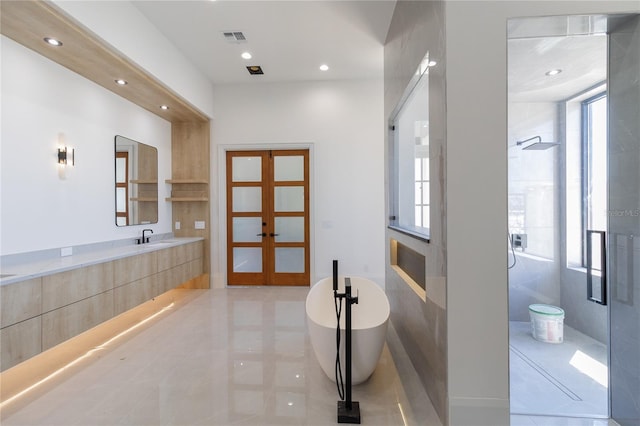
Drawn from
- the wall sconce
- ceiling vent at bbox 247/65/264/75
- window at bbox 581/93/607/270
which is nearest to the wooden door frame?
ceiling vent at bbox 247/65/264/75

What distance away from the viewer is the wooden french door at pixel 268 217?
16.8 ft

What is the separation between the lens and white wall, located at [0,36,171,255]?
8.41 feet

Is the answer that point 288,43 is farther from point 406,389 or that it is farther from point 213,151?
point 406,389

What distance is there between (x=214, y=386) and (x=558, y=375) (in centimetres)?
244

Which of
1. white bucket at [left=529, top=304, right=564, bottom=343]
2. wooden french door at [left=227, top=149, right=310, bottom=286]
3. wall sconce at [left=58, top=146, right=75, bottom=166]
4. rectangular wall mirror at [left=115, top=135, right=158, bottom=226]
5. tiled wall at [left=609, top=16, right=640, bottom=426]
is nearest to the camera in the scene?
tiled wall at [left=609, top=16, right=640, bottom=426]

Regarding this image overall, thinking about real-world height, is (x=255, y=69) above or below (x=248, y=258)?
above

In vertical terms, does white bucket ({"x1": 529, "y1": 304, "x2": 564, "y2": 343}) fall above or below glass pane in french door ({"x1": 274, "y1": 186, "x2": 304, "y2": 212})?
below

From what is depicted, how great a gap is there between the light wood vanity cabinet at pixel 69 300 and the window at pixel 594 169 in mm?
3879

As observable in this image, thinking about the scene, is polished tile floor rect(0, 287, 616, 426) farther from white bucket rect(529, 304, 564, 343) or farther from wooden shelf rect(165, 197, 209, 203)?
wooden shelf rect(165, 197, 209, 203)

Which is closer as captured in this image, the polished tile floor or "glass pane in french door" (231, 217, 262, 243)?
the polished tile floor

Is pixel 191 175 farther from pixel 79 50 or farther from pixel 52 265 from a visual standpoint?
pixel 52 265

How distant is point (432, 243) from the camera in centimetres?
192

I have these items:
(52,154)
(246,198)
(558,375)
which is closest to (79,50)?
(52,154)

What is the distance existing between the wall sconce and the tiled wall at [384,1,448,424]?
3.54m
